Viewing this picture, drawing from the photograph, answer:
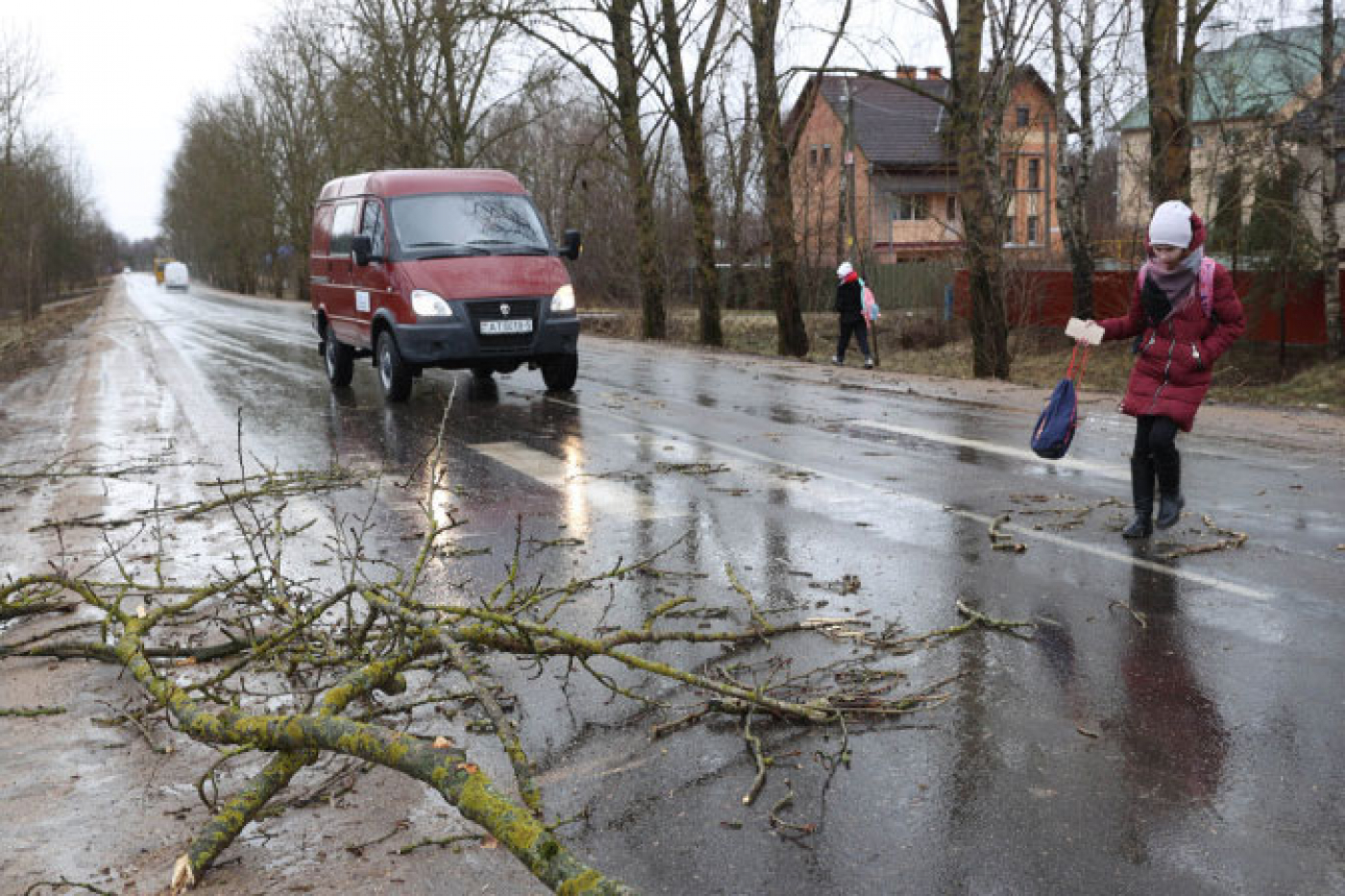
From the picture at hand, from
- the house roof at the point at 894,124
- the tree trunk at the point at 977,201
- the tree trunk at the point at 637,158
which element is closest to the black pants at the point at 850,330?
the tree trunk at the point at 977,201

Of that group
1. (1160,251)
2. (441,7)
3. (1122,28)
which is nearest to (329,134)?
(441,7)

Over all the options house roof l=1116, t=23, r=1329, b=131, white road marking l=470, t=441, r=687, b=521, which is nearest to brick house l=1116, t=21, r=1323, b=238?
house roof l=1116, t=23, r=1329, b=131

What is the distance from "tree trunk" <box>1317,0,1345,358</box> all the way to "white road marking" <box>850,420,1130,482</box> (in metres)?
15.3

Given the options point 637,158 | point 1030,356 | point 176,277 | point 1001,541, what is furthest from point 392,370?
point 176,277

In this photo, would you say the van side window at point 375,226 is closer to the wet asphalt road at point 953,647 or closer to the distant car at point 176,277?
the wet asphalt road at point 953,647

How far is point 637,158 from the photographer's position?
26469 millimetres

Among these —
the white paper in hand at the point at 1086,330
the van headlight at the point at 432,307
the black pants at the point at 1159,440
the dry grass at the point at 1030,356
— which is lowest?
the dry grass at the point at 1030,356

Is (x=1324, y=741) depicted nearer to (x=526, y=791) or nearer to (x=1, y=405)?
(x=526, y=791)

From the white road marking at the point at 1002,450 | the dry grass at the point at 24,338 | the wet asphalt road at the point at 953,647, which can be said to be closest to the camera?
the wet asphalt road at the point at 953,647

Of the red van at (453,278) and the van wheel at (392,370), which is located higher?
the red van at (453,278)

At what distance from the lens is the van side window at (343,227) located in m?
15.2

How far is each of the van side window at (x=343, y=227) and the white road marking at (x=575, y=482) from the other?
5.47 metres

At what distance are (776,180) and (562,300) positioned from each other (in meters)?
9.27

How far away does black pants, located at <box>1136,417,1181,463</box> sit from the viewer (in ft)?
22.2
